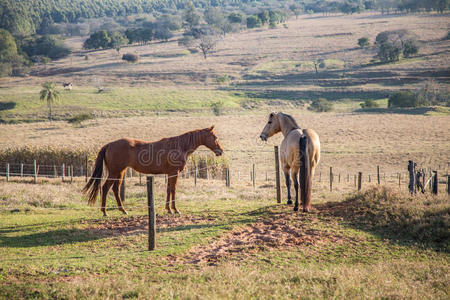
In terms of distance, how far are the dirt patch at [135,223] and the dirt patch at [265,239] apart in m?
1.66

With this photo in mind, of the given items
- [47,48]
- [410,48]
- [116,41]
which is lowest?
[410,48]

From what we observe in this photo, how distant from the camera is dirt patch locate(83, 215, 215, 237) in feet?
Answer: 33.5

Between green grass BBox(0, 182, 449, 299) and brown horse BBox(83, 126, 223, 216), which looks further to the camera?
brown horse BBox(83, 126, 223, 216)

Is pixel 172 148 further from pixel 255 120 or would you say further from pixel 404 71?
pixel 404 71

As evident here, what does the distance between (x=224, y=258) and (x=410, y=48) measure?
3630 inches

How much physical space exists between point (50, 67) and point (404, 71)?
81.5 meters

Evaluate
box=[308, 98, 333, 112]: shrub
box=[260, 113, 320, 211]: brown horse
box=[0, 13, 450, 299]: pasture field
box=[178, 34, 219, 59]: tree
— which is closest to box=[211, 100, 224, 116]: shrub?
box=[0, 13, 450, 299]: pasture field

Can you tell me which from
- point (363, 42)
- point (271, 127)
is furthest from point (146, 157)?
point (363, 42)

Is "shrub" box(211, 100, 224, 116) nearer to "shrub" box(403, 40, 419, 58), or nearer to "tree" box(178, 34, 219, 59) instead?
"tree" box(178, 34, 219, 59)

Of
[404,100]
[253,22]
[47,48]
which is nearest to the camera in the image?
[404,100]

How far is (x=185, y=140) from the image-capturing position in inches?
493

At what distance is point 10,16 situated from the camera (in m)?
159

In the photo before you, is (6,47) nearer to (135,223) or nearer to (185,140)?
(185,140)

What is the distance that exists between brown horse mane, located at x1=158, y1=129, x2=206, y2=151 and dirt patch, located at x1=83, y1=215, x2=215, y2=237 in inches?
89.0
